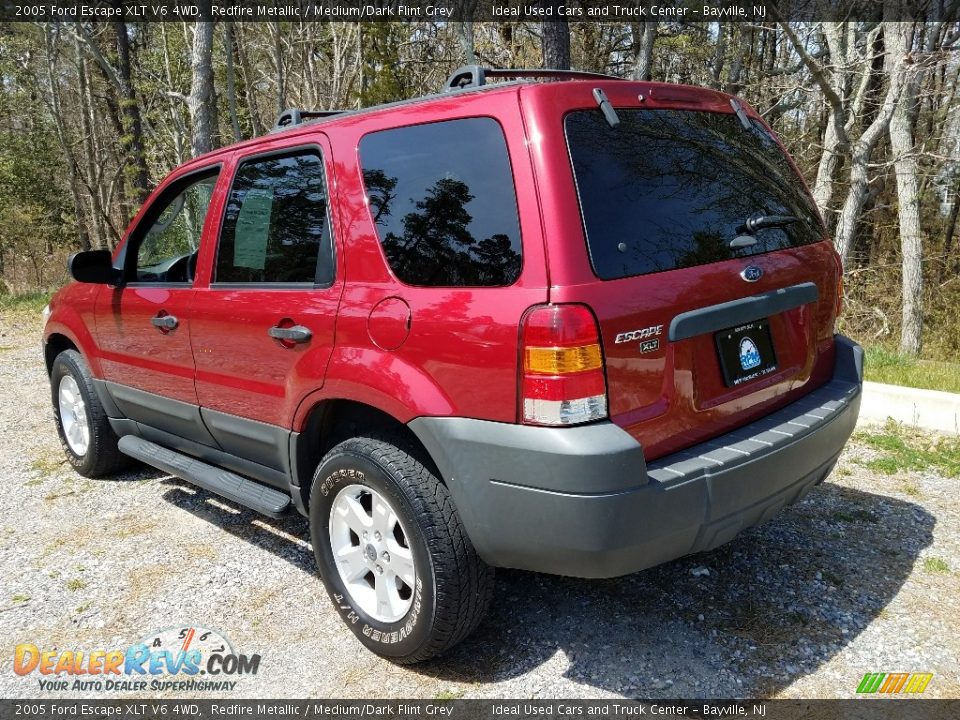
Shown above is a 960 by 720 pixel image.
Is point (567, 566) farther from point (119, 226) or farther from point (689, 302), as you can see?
point (119, 226)

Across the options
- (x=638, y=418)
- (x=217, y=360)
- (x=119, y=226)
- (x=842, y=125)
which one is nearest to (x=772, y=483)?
(x=638, y=418)

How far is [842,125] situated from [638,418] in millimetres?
9996

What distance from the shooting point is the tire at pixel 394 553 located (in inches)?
97.0

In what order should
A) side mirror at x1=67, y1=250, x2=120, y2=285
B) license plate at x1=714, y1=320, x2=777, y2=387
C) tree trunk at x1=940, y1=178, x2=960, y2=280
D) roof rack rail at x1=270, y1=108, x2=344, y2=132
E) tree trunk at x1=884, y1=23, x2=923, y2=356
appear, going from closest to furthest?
license plate at x1=714, y1=320, x2=777, y2=387 → roof rack rail at x1=270, y1=108, x2=344, y2=132 → side mirror at x1=67, y1=250, x2=120, y2=285 → tree trunk at x1=884, y1=23, x2=923, y2=356 → tree trunk at x1=940, y1=178, x2=960, y2=280

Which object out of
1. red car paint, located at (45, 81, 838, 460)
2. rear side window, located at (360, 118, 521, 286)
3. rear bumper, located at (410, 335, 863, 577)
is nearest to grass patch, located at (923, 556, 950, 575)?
red car paint, located at (45, 81, 838, 460)

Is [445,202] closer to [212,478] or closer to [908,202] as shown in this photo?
[212,478]

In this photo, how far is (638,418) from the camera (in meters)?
2.30

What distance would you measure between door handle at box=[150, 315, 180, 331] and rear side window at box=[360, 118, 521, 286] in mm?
1486

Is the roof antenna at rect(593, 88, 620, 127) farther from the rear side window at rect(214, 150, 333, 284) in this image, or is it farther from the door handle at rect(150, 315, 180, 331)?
the door handle at rect(150, 315, 180, 331)

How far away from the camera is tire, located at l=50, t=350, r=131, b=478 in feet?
14.8

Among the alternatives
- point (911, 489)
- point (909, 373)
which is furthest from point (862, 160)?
point (911, 489)

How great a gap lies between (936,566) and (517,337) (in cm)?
250

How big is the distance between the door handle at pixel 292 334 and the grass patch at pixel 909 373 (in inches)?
186

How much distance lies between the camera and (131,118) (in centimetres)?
1998
